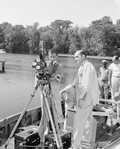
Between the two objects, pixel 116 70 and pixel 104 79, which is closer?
pixel 116 70

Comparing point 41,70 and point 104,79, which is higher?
point 41,70

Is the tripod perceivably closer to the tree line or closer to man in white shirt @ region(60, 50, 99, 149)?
man in white shirt @ region(60, 50, 99, 149)

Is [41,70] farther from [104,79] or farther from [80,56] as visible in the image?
[104,79]

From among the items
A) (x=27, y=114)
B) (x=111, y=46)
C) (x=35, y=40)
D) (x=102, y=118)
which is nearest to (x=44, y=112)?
(x=102, y=118)

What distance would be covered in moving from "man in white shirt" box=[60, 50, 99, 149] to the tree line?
64204 millimetres

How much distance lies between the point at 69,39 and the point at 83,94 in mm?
76431

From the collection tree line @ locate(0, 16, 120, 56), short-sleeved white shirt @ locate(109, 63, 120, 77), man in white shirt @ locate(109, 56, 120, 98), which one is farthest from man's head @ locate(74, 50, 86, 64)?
tree line @ locate(0, 16, 120, 56)

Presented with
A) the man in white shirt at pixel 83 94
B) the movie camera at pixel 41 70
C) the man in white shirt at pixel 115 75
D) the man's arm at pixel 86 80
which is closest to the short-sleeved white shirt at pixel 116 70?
the man in white shirt at pixel 115 75

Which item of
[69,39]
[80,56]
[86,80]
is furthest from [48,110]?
[69,39]

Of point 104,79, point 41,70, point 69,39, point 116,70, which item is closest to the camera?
point 41,70

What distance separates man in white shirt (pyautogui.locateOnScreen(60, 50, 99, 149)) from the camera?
4.06 metres

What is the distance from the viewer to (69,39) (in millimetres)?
79500

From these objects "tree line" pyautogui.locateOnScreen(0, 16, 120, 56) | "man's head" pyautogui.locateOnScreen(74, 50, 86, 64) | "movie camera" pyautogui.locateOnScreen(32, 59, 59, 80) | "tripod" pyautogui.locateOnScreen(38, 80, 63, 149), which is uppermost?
"tree line" pyautogui.locateOnScreen(0, 16, 120, 56)

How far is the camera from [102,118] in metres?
5.25
